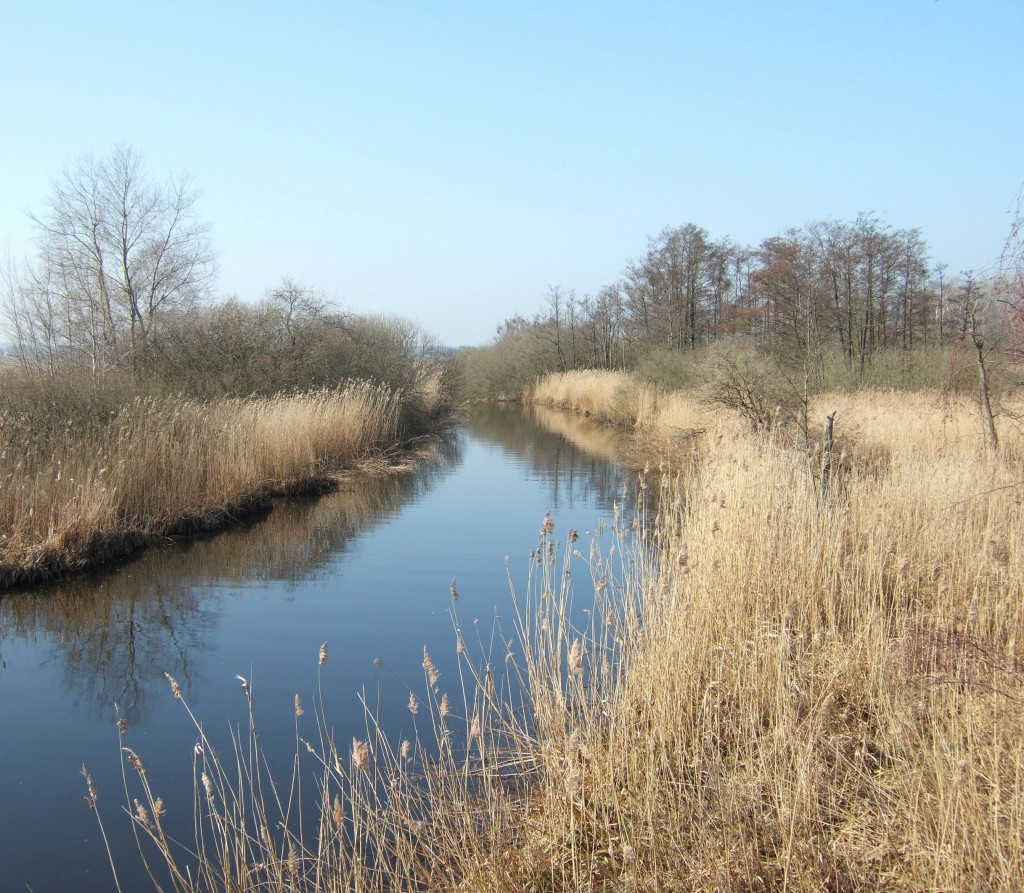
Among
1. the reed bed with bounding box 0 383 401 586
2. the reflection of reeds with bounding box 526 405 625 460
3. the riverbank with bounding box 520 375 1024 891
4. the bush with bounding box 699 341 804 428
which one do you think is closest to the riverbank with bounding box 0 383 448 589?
the reed bed with bounding box 0 383 401 586

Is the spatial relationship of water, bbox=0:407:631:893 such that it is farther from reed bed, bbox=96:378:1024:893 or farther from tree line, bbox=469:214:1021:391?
tree line, bbox=469:214:1021:391

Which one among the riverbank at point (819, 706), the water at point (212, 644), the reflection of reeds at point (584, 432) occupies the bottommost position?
the water at point (212, 644)

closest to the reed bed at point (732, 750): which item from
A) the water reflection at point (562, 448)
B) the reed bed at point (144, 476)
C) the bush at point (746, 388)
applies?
the reed bed at point (144, 476)

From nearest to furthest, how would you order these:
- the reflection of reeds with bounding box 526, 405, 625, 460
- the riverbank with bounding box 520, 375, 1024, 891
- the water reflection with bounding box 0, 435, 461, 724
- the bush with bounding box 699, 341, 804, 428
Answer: the riverbank with bounding box 520, 375, 1024, 891 → the water reflection with bounding box 0, 435, 461, 724 → the bush with bounding box 699, 341, 804, 428 → the reflection of reeds with bounding box 526, 405, 625, 460

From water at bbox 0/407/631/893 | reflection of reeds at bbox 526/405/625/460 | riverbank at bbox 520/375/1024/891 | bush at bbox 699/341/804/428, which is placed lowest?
water at bbox 0/407/631/893

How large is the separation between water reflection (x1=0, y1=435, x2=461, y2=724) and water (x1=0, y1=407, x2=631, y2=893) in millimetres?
21

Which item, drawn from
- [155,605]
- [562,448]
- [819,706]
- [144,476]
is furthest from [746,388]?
[819,706]

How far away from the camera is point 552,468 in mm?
16578

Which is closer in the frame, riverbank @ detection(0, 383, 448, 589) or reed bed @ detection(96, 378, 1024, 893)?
reed bed @ detection(96, 378, 1024, 893)

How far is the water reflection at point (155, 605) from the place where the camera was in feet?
18.0

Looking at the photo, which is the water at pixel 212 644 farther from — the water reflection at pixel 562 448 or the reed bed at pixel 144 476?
the water reflection at pixel 562 448

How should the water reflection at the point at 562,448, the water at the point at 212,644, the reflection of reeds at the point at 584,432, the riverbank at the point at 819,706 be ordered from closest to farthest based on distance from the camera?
the riverbank at the point at 819,706 → the water at the point at 212,644 → the water reflection at the point at 562,448 → the reflection of reeds at the point at 584,432

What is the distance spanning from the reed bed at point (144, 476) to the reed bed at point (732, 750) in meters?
4.21

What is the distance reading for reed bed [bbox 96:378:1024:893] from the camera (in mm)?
2453
